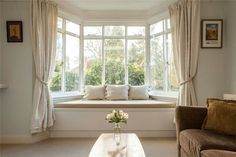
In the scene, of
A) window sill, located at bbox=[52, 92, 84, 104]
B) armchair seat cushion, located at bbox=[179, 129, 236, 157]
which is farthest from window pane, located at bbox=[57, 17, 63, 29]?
armchair seat cushion, located at bbox=[179, 129, 236, 157]

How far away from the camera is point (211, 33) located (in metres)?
4.55

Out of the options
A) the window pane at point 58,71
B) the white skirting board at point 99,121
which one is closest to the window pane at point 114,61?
the window pane at point 58,71

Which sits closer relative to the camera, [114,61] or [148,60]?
[148,60]

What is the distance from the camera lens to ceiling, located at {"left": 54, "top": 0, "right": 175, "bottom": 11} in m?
5.06

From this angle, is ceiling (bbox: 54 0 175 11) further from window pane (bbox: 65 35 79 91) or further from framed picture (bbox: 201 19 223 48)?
framed picture (bbox: 201 19 223 48)

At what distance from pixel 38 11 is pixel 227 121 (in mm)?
3434

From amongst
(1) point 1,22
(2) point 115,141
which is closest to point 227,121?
(2) point 115,141

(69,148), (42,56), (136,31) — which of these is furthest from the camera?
(136,31)

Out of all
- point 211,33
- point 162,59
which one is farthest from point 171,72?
point 211,33

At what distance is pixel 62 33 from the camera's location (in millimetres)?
5199

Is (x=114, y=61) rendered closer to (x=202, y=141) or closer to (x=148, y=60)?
(x=148, y=60)

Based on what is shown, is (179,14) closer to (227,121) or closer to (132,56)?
(132,56)

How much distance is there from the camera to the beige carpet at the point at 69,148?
3.66 meters

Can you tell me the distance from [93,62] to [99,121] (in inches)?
63.4
